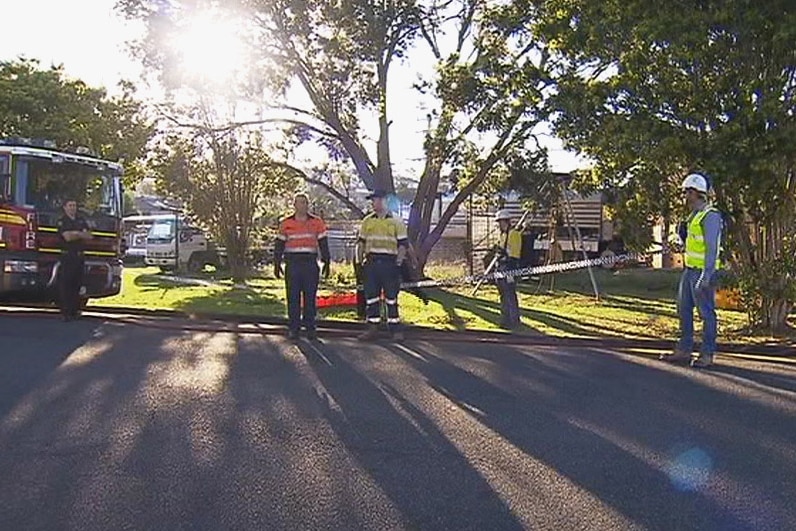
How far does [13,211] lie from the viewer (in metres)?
13.0

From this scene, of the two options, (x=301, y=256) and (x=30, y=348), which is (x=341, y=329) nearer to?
(x=301, y=256)

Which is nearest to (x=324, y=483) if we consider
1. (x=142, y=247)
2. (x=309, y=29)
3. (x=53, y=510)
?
(x=53, y=510)

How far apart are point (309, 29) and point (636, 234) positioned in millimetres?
10290

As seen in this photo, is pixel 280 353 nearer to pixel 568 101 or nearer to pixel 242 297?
pixel 568 101

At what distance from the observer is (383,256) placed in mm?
10758

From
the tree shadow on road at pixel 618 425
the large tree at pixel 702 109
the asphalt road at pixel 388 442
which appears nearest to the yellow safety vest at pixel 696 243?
the asphalt road at pixel 388 442

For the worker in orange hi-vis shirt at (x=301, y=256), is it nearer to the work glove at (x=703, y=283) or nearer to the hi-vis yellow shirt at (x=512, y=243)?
the hi-vis yellow shirt at (x=512, y=243)

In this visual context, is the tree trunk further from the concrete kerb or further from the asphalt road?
the asphalt road

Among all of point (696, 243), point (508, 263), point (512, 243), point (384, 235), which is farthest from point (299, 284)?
point (696, 243)

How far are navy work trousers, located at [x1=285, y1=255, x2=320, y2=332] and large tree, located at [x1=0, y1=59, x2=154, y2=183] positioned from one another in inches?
488

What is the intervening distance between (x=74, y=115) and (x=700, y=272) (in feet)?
58.0

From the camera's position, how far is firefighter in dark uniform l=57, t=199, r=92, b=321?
12.5 meters

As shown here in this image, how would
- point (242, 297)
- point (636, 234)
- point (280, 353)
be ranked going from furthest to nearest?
point (242, 297) → point (636, 234) → point (280, 353)

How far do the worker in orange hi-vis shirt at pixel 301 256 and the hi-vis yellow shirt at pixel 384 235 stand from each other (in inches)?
20.6
